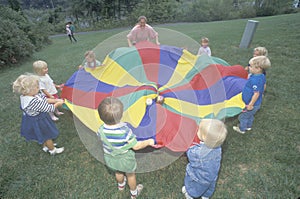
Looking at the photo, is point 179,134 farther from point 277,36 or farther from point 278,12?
point 278,12

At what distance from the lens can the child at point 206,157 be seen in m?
1.45

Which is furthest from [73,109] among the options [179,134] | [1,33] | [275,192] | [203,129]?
[1,33]

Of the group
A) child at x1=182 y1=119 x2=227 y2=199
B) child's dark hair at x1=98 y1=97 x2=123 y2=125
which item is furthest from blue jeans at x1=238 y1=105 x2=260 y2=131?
child's dark hair at x1=98 y1=97 x2=123 y2=125

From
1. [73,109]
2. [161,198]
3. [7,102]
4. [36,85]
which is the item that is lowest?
[7,102]

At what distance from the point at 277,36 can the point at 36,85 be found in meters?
7.77

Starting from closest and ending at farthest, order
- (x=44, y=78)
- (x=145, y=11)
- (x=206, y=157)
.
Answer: (x=206, y=157) < (x=44, y=78) < (x=145, y=11)

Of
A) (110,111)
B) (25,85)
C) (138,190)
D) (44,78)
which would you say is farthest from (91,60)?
(138,190)

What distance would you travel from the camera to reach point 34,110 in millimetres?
2070

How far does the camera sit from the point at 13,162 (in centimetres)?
248

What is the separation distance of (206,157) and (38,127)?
70.8 inches

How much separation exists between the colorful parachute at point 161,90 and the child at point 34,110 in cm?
46

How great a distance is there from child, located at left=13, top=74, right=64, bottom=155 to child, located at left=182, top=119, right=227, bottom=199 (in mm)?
1551

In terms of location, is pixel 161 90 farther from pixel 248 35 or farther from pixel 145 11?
pixel 145 11

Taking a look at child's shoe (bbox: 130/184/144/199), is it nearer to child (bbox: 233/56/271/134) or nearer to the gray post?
child (bbox: 233/56/271/134)
